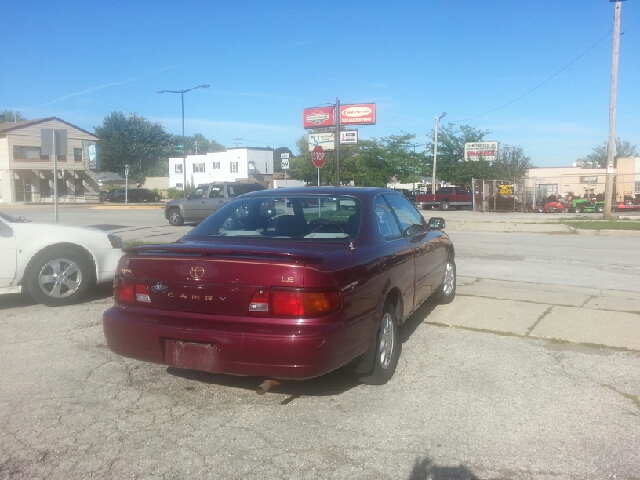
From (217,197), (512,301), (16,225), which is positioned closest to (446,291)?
(512,301)

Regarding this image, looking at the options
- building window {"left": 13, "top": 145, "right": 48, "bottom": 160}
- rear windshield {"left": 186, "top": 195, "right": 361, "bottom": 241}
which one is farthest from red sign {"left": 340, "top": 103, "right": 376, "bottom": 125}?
rear windshield {"left": 186, "top": 195, "right": 361, "bottom": 241}

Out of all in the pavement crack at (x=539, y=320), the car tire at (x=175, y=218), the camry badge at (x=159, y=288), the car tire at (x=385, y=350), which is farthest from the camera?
the car tire at (x=175, y=218)

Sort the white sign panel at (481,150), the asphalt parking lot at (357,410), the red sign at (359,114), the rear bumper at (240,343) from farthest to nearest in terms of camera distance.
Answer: the white sign panel at (481,150), the red sign at (359,114), the rear bumper at (240,343), the asphalt parking lot at (357,410)

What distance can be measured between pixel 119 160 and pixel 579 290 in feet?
211

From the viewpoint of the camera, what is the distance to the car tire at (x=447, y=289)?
7.46 meters

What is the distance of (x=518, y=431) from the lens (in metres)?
3.94

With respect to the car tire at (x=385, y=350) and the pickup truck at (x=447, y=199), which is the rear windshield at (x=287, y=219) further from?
the pickup truck at (x=447, y=199)

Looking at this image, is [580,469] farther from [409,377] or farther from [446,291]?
[446,291]

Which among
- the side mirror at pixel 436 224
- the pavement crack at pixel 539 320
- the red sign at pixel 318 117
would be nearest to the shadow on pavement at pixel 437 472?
the pavement crack at pixel 539 320

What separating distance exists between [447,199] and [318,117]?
583 inches

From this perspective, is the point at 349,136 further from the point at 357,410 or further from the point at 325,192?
the point at 357,410

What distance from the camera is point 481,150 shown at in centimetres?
5012

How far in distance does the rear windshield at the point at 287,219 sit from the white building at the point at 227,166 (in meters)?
63.3

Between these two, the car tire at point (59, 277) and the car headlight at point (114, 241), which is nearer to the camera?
the car tire at point (59, 277)
